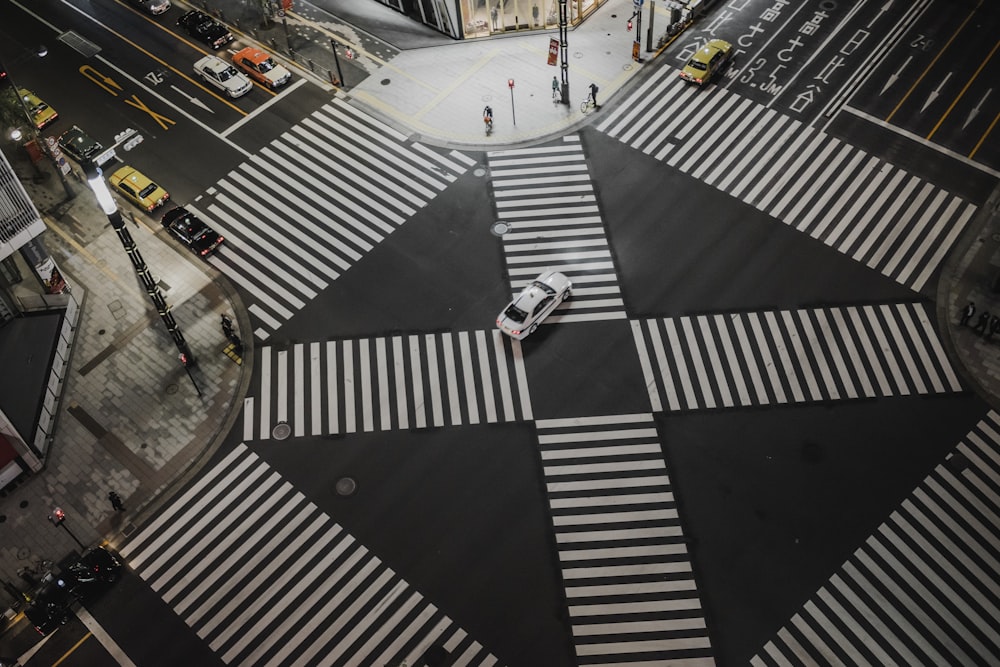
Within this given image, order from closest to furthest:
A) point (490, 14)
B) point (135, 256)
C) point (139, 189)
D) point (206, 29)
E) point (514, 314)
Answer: point (135, 256), point (514, 314), point (139, 189), point (490, 14), point (206, 29)

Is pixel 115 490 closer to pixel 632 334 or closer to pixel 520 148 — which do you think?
pixel 632 334

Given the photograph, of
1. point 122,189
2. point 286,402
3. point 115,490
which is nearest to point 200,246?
point 122,189

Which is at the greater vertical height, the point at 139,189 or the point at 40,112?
the point at 40,112

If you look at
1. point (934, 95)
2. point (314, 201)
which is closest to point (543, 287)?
point (314, 201)

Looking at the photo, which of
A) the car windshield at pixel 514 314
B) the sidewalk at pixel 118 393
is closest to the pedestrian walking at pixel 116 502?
the sidewalk at pixel 118 393

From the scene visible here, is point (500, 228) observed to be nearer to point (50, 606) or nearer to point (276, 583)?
point (276, 583)

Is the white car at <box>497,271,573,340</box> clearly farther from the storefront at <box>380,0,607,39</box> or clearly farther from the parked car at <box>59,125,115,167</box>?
the parked car at <box>59,125,115,167</box>
